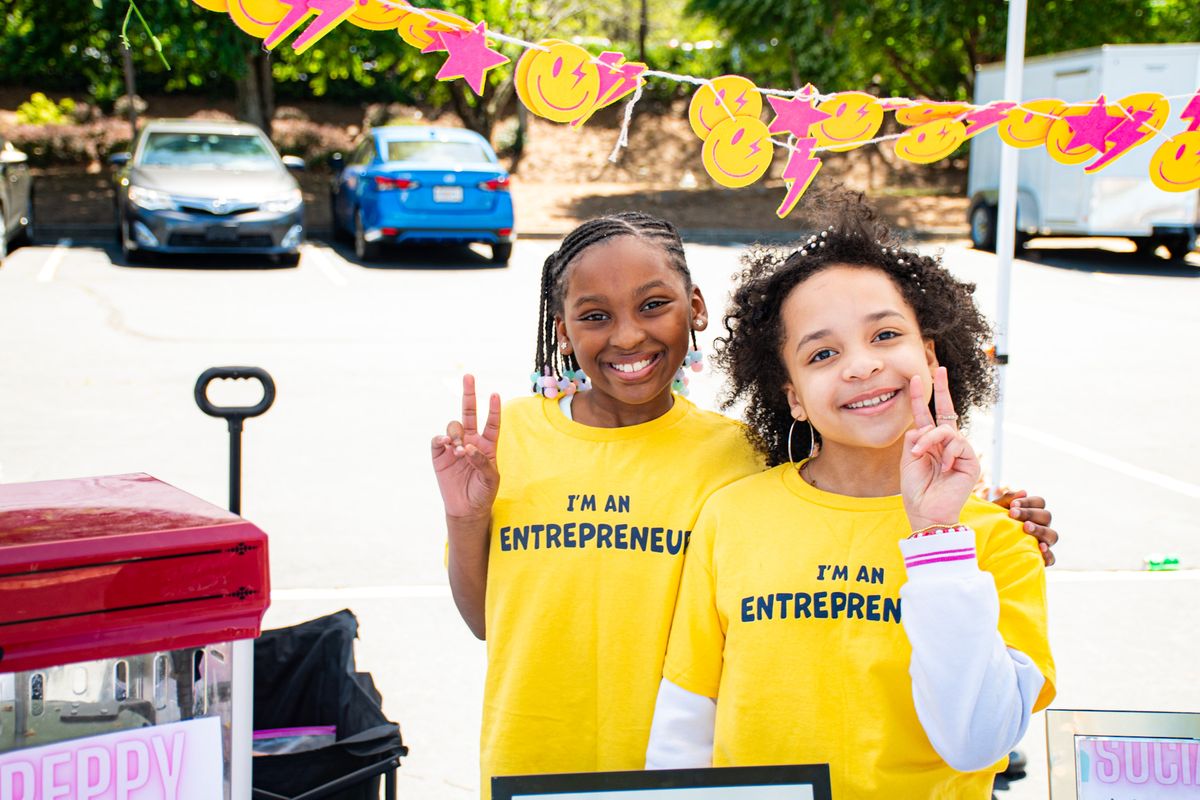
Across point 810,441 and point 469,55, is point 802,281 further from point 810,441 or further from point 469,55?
point 469,55

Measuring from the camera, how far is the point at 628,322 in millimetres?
2150

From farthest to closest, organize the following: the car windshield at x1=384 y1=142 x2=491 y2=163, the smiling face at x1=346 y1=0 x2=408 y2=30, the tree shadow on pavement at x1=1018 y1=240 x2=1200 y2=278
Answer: the tree shadow on pavement at x1=1018 y1=240 x2=1200 y2=278
the car windshield at x1=384 y1=142 x2=491 y2=163
the smiling face at x1=346 y1=0 x2=408 y2=30

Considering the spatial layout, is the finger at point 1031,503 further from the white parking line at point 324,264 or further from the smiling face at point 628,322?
the white parking line at point 324,264

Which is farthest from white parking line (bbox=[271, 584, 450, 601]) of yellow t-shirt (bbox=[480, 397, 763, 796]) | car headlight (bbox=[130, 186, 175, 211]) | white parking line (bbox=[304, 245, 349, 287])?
car headlight (bbox=[130, 186, 175, 211])

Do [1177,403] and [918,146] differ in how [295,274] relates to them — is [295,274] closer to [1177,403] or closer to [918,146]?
[1177,403]

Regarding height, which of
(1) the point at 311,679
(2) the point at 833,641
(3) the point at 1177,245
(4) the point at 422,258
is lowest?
(1) the point at 311,679

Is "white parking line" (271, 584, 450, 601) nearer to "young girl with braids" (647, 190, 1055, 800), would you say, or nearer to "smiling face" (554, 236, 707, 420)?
"smiling face" (554, 236, 707, 420)

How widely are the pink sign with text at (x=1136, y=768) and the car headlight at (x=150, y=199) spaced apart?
12639 mm

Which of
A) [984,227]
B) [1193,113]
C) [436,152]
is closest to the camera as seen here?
[1193,113]

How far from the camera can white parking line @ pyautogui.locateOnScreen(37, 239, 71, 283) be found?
1244 cm

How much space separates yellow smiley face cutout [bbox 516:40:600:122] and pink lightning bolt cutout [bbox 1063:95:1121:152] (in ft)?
3.57

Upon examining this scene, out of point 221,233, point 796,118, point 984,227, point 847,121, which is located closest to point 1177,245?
point 984,227

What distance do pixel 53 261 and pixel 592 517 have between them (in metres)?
13.2

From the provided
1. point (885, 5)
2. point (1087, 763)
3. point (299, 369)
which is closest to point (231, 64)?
point (299, 369)
